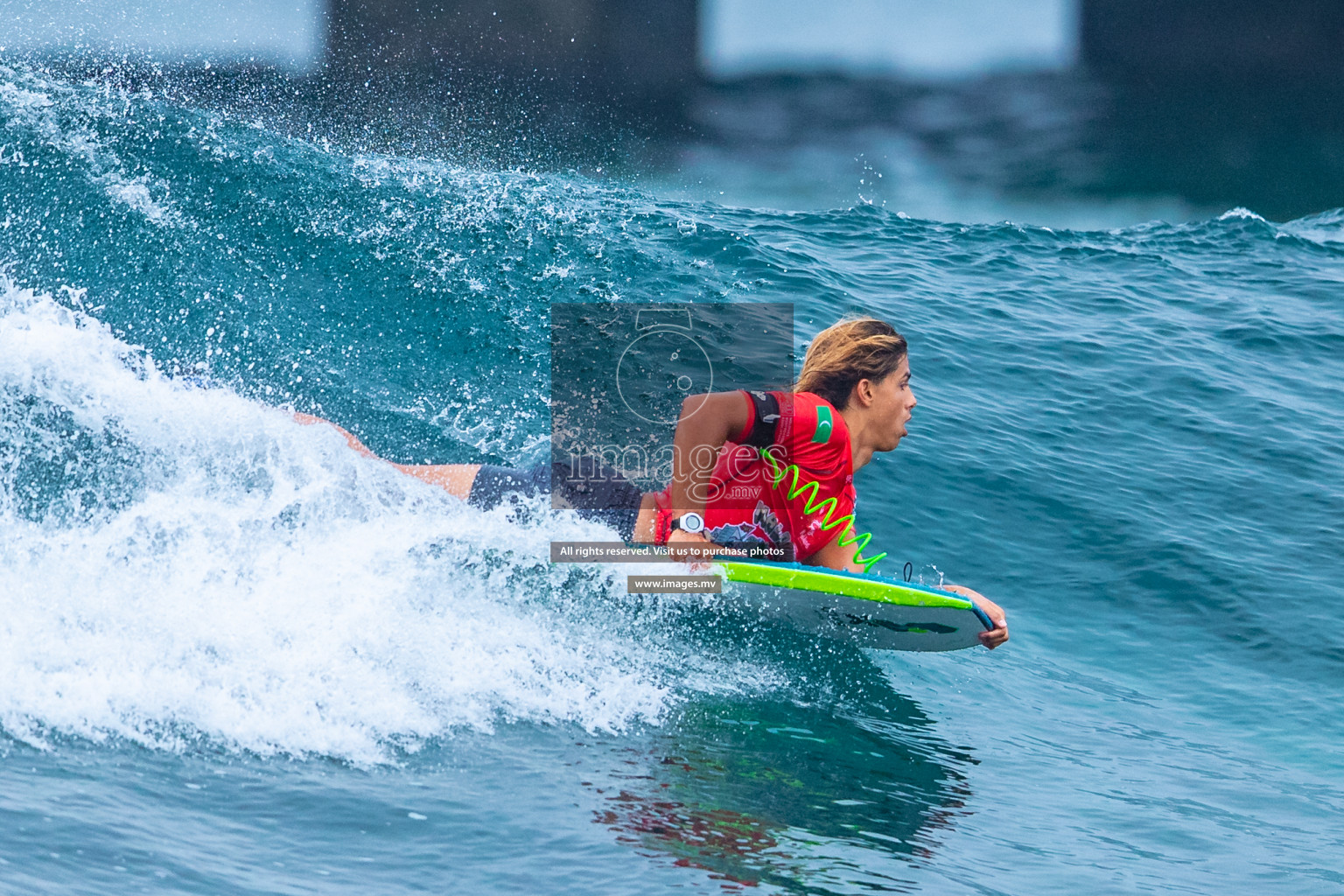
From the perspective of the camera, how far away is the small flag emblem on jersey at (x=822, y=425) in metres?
5.22

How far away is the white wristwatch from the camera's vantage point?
5441 mm

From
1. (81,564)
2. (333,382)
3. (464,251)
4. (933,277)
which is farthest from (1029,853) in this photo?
(933,277)

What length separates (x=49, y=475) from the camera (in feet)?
18.9

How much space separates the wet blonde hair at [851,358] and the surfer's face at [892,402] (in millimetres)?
36

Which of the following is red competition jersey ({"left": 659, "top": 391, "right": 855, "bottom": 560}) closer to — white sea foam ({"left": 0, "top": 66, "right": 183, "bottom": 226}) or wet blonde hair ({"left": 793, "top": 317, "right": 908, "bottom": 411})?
wet blonde hair ({"left": 793, "top": 317, "right": 908, "bottom": 411})

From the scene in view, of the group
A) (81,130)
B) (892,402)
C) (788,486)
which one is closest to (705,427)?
(788,486)

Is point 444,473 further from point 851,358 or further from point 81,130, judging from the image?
point 81,130

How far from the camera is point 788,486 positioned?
17.6 feet

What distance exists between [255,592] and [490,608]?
3.61ft

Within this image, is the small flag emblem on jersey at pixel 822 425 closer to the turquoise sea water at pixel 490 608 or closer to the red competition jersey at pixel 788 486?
the red competition jersey at pixel 788 486

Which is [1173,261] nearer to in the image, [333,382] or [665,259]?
[665,259]

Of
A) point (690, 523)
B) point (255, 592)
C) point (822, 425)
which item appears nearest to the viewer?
point (255, 592)

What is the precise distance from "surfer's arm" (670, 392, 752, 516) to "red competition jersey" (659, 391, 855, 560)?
0.06m

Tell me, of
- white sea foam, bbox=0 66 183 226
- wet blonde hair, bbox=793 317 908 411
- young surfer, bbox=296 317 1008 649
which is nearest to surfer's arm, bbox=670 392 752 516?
young surfer, bbox=296 317 1008 649
